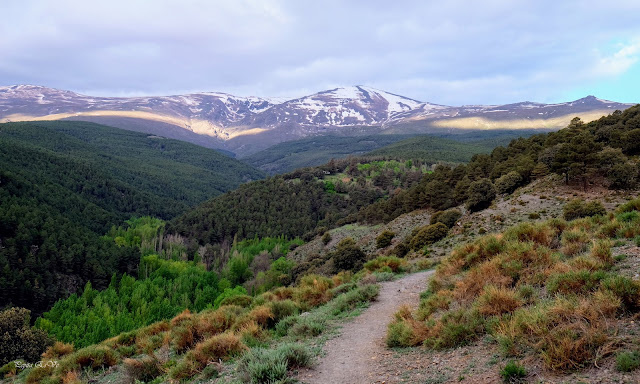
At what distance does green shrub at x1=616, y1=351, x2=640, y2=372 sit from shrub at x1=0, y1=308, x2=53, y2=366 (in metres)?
28.2

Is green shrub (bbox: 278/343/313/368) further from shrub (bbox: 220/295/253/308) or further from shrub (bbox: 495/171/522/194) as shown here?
shrub (bbox: 495/171/522/194)

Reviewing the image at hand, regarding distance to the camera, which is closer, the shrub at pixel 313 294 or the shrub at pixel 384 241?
the shrub at pixel 313 294

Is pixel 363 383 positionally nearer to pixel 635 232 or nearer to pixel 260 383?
pixel 260 383

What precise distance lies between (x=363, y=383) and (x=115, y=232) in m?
116

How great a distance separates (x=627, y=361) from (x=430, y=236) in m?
27.9

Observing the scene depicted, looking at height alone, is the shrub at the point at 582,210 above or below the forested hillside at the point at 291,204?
above

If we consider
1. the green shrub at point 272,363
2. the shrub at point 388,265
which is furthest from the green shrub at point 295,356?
the shrub at point 388,265

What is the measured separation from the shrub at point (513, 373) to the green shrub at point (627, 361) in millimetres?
1335

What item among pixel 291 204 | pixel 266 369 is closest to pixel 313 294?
pixel 266 369

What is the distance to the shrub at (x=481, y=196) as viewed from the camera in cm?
3775

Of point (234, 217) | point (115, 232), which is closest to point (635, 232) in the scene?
point (234, 217)

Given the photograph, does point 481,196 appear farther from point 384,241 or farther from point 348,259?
point 348,259

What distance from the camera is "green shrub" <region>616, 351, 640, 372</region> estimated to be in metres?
5.46

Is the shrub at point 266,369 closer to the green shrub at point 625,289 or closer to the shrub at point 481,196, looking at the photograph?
the green shrub at point 625,289
